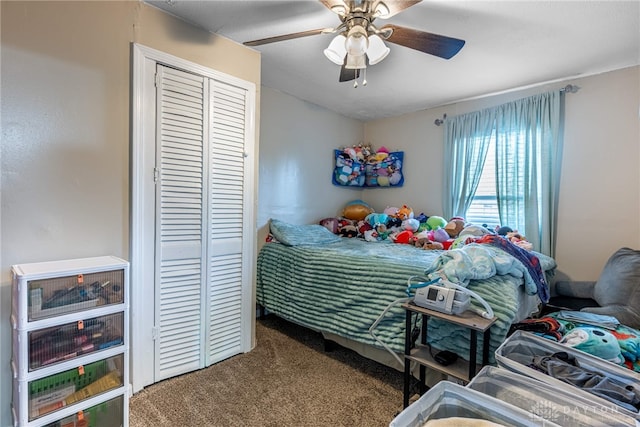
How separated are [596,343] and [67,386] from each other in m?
2.54

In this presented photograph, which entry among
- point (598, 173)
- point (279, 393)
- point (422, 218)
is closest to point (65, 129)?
point (279, 393)

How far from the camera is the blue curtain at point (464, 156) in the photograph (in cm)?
313

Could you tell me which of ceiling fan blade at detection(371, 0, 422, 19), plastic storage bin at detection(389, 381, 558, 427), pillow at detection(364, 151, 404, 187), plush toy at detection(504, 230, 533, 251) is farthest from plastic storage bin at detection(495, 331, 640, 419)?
pillow at detection(364, 151, 404, 187)

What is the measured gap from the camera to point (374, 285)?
1952 millimetres

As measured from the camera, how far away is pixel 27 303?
1.23 metres

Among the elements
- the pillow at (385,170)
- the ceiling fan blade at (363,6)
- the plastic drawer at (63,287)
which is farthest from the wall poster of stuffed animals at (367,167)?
the plastic drawer at (63,287)

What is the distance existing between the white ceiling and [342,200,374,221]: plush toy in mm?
1339

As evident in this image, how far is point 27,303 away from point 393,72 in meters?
2.79

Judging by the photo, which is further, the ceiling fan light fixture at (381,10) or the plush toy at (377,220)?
the plush toy at (377,220)

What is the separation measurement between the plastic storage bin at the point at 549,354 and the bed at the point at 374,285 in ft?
0.33

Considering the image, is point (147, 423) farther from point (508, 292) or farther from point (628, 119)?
point (628, 119)

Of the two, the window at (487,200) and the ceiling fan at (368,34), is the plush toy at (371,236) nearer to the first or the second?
the window at (487,200)

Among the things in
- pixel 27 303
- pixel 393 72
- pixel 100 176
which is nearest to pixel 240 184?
pixel 100 176

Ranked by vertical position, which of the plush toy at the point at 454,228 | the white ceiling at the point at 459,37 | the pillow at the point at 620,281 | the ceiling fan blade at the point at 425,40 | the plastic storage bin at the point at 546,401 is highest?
the white ceiling at the point at 459,37
